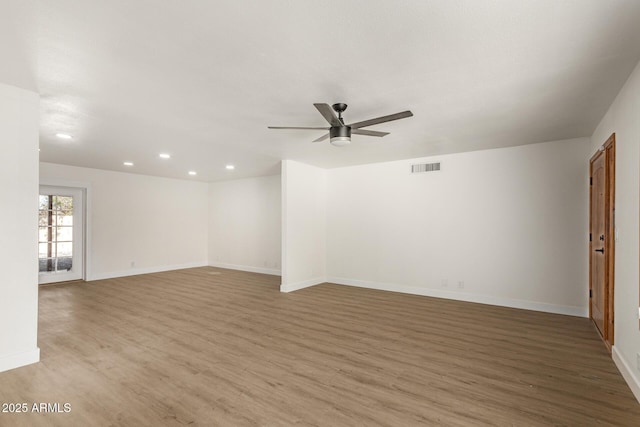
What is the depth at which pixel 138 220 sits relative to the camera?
25.9ft

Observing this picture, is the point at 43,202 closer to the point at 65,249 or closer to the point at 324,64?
the point at 65,249

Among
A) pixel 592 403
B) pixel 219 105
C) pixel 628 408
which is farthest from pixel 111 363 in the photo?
pixel 628 408

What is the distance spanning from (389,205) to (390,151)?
131 cm

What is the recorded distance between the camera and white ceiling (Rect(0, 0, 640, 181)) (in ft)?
5.85

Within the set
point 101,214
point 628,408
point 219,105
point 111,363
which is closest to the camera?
point 628,408

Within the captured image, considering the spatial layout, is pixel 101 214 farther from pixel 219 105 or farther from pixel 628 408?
pixel 628 408

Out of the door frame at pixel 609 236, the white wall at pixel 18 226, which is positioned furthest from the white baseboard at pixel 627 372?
the white wall at pixel 18 226

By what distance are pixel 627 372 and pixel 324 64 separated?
363 cm

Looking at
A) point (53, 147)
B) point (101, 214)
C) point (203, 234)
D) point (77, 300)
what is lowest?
point (77, 300)

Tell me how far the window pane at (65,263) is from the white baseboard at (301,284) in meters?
5.11

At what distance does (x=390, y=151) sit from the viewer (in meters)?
5.27

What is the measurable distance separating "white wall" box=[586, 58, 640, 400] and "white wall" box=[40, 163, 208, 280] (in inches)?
358

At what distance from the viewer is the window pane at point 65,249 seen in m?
6.77

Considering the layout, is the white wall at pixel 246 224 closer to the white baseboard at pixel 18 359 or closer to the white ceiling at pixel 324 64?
the white ceiling at pixel 324 64
